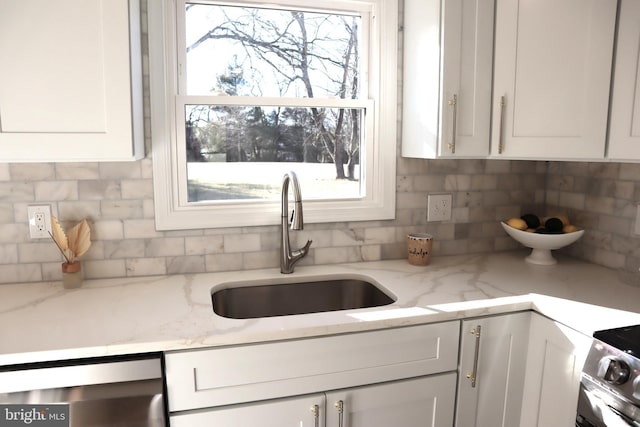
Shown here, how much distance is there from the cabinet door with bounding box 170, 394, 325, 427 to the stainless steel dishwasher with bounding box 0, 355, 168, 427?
10 centimetres

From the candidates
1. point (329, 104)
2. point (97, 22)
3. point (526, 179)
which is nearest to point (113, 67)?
point (97, 22)

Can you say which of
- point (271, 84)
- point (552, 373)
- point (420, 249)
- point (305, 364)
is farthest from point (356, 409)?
point (271, 84)

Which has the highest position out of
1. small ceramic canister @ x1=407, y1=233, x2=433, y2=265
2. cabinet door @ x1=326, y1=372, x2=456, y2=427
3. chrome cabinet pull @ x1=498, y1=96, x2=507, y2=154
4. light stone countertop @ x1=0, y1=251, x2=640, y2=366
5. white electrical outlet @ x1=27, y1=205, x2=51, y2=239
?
chrome cabinet pull @ x1=498, y1=96, x2=507, y2=154

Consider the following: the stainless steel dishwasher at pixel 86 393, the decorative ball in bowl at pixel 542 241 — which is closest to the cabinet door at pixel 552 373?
the decorative ball in bowl at pixel 542 241

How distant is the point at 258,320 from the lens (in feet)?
4.64

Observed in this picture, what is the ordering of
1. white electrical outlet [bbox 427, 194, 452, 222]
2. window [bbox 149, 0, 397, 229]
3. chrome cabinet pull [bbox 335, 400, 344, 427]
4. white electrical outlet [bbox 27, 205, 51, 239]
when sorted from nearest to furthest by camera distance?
1. chrome cabinet pull [bbox 335, 400, 344, 427]
2. white electrical outlet [bbox 27, 205, 51, 239]
3. window [bbox 149, 0, 397, 229]
4. white electrical outlet [bbox 427, 194, 452, 222]

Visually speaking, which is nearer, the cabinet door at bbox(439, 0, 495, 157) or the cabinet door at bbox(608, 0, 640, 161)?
the cabinet door at bbox(608, 0, 640, 161)

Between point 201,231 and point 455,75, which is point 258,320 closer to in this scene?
point 201,231

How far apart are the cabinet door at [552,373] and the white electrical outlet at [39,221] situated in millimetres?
1784

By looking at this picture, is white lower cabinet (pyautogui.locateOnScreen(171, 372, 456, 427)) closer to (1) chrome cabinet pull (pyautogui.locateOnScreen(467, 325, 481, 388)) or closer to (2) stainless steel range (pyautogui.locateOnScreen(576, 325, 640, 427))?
(1) chrome cabinet pull (pyautogui.locateOnScreen(467, 325, 481, 388))

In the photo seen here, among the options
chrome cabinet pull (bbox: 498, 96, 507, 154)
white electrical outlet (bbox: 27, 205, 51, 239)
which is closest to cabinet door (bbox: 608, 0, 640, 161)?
chrome cabinet pull (bbox: 498, 96, 507, 154)

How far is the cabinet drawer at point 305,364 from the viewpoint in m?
1.31

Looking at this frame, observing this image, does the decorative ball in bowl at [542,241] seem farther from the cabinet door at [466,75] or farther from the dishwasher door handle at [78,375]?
the dishwasher door handle at [78,375]

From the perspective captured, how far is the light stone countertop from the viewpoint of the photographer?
1275 mm
